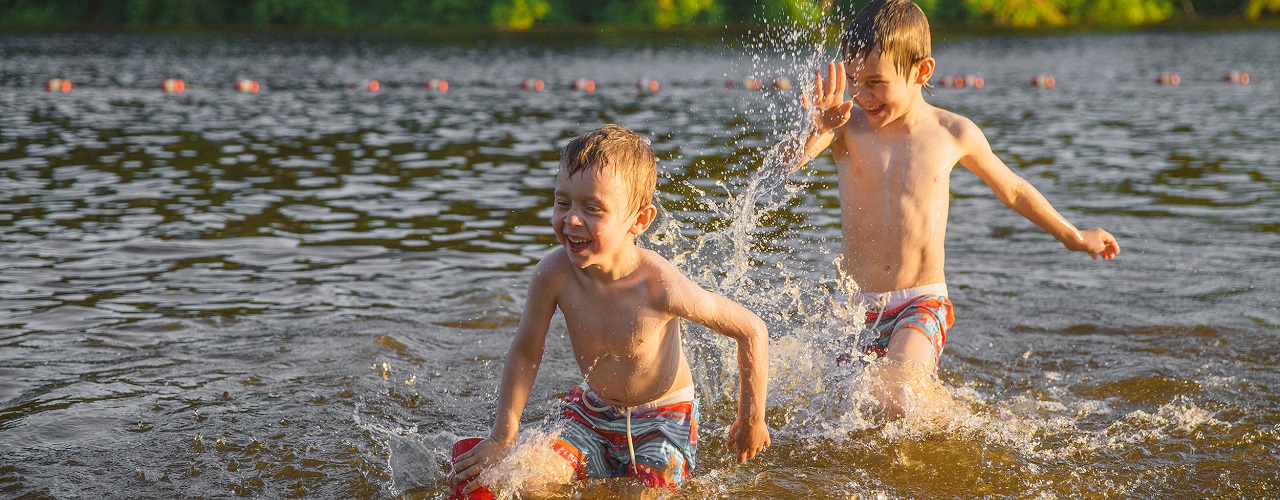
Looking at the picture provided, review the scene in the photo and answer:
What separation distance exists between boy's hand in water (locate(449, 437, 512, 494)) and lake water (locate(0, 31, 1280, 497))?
398 mm

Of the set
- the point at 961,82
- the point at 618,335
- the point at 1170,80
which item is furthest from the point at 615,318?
the point at 1170,80

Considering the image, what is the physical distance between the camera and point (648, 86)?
23.7 metres

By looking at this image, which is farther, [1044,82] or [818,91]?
[1044,82]

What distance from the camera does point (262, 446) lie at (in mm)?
4797

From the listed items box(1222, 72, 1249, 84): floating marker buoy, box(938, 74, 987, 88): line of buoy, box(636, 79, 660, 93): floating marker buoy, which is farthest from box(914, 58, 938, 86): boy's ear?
box(1222, 72, 1249, 84): floating marker buoy

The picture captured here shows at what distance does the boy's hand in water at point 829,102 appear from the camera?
4.99 m

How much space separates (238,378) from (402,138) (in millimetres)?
10421

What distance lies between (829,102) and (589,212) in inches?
70.5

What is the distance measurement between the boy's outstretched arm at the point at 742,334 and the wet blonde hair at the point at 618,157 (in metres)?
0.35

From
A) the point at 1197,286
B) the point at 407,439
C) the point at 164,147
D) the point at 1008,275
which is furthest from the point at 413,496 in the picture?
the point at 164,147

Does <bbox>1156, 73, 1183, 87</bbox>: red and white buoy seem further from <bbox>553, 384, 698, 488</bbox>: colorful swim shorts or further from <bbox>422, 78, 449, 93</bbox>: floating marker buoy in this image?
<bbox>553, 384, 698, 488</bbox>: colorful swim shorts

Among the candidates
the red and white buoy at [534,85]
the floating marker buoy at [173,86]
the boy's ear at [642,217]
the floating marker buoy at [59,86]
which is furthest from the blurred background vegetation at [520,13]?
the boy's ear at [642,217]

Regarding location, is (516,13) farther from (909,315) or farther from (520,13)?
(909,315)

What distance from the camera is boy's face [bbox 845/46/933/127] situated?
16.2ft
